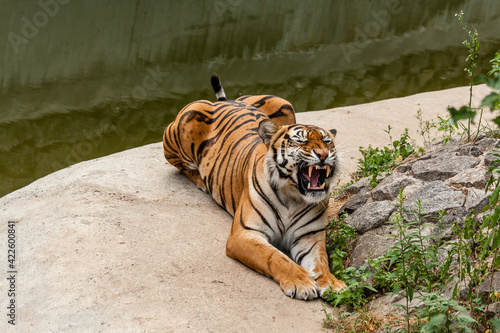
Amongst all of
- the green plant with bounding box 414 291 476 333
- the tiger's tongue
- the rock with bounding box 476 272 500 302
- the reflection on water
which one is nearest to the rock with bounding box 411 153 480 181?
the tiger's tongue

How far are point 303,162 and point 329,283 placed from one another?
0.72m

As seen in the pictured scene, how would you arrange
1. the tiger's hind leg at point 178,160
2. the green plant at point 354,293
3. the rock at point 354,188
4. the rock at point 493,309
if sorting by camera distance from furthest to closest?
the tiger's hind leg at point 178,160 → the rock at point 354,188 → the green plant at point 354,293 → the rock at point 493,309

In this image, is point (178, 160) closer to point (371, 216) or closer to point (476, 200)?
point (371, 216)

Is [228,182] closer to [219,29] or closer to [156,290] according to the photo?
[156,290]

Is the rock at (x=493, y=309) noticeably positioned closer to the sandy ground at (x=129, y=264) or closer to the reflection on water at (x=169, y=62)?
the sandy ground at (x=129, y=264)

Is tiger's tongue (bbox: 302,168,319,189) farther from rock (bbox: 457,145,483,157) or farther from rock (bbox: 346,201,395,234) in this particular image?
rock (bbox: 457,145,483,157)

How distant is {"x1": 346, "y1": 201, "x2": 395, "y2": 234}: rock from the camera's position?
403 cm

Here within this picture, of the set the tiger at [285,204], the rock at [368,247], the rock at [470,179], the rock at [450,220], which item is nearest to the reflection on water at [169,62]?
the tiger at [285,204]

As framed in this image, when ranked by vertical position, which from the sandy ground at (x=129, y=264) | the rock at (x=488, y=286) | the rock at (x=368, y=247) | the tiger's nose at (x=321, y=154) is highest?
the tiger's nose at (x=321, y=154)

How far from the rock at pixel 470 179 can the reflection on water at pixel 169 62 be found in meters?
4.38

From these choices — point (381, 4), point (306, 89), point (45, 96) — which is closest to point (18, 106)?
point (45, 96)

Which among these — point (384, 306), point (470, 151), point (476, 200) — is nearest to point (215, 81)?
point (470, 151)

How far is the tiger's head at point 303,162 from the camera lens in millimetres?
3781

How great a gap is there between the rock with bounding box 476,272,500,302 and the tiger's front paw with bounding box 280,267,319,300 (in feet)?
2.96
